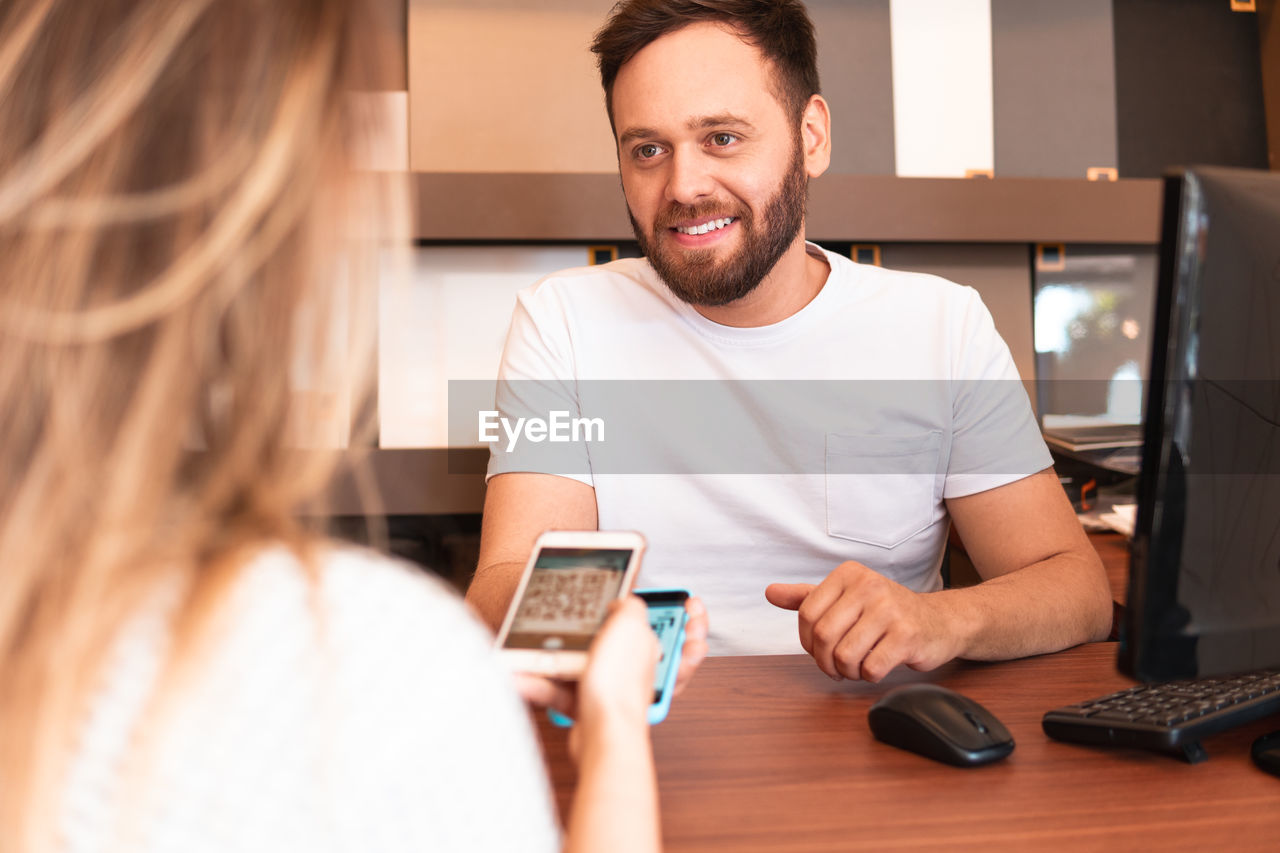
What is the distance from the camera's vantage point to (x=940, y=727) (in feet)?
2.33

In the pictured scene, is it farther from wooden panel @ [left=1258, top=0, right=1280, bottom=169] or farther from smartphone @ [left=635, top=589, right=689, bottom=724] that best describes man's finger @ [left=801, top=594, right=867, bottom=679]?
wooden panel @ [left=1258, top=0, right=1280, bottom=169]

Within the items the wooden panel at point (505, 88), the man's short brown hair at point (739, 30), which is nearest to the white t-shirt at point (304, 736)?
the man's short brown hair at point (739, 30)

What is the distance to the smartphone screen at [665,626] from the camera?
0.71 meters

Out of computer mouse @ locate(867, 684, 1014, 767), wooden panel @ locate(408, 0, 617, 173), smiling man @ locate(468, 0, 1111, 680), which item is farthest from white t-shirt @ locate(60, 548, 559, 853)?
wooden panel @ locate(408, 0, 617, 173)

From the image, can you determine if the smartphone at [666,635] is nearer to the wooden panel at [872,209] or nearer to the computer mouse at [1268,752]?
the computer mouse at [1268,752]

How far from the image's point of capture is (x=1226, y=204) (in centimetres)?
60

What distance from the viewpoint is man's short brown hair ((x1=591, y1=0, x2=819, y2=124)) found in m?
1.38

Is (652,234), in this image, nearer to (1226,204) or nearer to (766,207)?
(766,207)

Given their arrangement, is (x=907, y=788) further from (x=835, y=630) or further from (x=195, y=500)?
(x=195, y=500)

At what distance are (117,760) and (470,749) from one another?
0.13 m

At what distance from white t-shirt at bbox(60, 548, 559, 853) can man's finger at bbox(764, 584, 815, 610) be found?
553 millimetres

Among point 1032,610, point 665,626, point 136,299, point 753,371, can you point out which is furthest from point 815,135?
point 136,299

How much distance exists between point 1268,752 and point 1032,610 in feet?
1.01

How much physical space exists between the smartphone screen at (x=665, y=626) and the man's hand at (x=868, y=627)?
16cm
